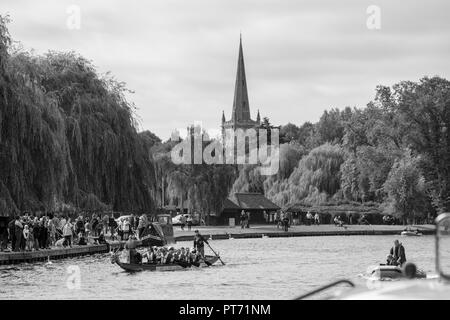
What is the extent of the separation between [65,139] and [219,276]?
12855 mm

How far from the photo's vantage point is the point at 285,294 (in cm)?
3688

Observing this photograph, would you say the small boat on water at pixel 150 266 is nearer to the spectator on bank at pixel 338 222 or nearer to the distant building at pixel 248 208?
the distant building at pixel 248 208

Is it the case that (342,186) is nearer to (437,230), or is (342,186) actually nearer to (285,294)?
(285,294)

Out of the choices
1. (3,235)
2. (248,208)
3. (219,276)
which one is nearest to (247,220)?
(248,208)

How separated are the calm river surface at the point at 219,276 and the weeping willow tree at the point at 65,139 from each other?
410 centimetres

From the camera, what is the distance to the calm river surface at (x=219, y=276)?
118 feet

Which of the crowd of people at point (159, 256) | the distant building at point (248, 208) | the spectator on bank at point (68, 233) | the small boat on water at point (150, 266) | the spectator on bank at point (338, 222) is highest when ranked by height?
the distant building at point (248, 208)

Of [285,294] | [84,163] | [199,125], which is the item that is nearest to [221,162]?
[199,125]

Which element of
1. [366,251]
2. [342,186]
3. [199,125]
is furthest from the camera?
[342,186]

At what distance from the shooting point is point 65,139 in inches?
2051

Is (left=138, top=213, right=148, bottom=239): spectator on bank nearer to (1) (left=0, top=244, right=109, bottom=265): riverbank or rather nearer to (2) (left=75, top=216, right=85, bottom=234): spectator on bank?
(1) (left=0, top=244, right=109, bottom=265): riverbank

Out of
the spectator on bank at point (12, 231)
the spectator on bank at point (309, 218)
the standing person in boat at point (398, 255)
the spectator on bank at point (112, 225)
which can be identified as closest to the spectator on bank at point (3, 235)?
the spectator on bank at point (12, 231)

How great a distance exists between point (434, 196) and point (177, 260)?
204 feet

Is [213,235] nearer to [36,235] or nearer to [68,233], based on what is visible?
[68,233]
